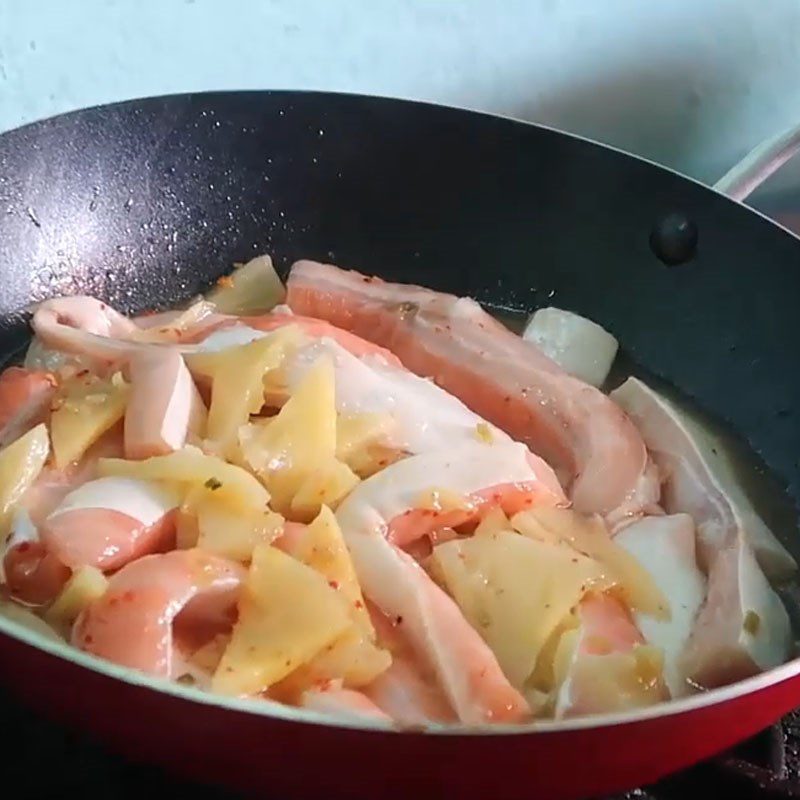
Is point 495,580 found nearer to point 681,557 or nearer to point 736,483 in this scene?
point 681,557

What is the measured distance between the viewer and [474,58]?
1422 mm

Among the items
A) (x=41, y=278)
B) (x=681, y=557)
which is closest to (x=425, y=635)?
(x=681, y=557)

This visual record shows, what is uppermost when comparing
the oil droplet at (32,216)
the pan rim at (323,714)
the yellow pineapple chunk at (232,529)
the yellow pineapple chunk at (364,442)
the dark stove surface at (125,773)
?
the oil droplet at (32,216)

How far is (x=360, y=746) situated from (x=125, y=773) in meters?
0.24

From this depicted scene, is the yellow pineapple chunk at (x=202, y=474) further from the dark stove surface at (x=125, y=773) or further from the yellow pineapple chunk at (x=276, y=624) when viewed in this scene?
the dark stove surface at (x=125, y=773)

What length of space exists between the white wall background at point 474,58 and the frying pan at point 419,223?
6cm

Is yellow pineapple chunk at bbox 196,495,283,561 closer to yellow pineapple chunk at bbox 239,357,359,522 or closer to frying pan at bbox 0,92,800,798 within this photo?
yellow pineapple chunk at bbox 239,357,359,522

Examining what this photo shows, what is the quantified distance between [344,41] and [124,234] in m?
0.33

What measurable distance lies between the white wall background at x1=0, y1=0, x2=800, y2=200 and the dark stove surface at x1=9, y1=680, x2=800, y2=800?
629mm

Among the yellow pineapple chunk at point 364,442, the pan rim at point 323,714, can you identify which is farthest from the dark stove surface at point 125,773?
the yellow pineapple chunk at point 364,442

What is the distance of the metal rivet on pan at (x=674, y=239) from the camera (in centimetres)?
122

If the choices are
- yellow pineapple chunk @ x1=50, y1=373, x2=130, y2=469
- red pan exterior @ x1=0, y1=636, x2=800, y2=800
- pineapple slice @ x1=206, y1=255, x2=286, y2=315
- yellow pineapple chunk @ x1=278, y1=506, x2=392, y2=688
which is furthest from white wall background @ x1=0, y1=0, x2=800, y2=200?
red pan exterior @ x1=0, y1=636, x2=800, y2=800

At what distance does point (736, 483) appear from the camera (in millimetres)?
1126

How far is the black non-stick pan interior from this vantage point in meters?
1.16
